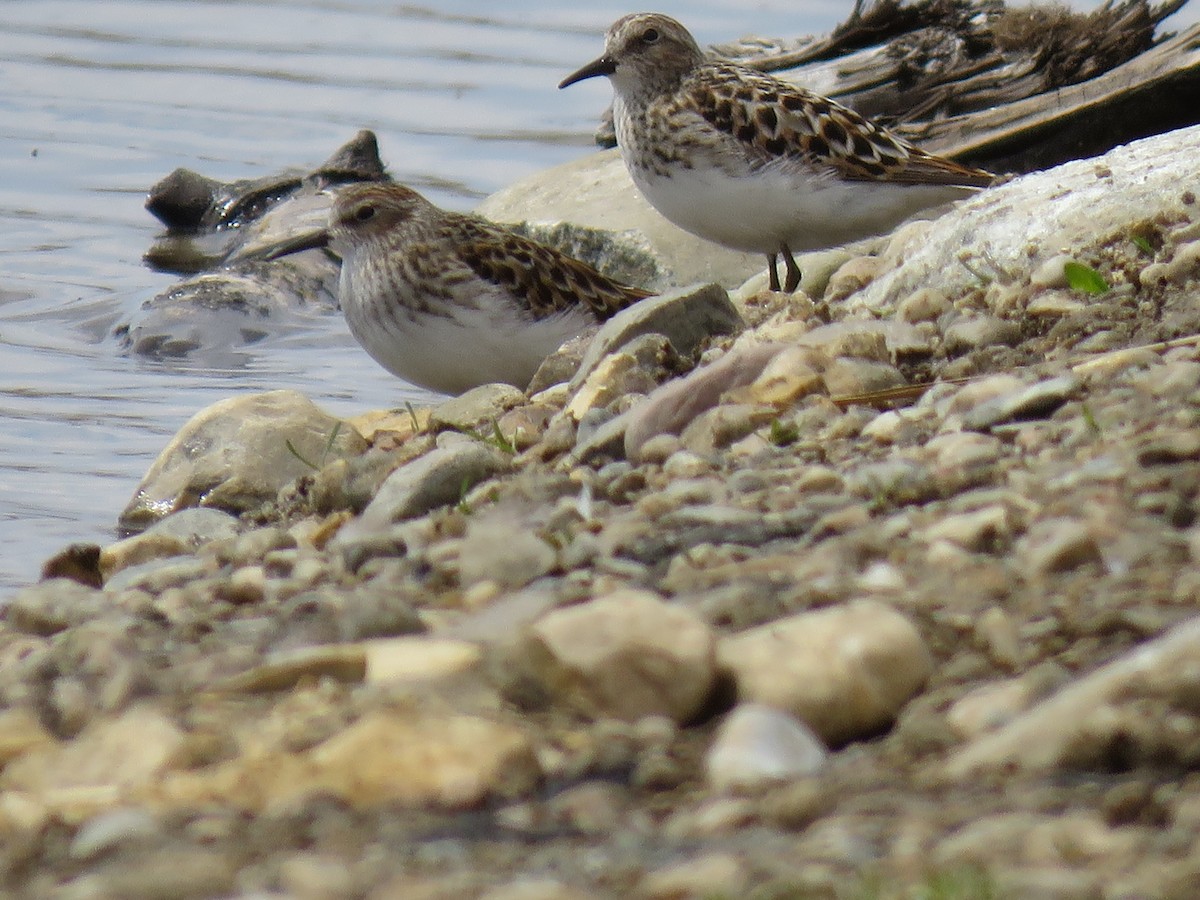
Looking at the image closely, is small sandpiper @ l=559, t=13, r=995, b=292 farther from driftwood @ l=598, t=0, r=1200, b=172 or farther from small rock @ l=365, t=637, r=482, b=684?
small rock @ l=365, t=637, r=482, b=684

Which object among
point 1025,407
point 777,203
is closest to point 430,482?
point 1025,407

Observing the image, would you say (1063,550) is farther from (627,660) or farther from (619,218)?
(619,218)

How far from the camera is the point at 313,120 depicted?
50.7 feet

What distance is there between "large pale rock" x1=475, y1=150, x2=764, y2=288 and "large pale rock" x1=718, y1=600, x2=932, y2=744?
6.64 metres

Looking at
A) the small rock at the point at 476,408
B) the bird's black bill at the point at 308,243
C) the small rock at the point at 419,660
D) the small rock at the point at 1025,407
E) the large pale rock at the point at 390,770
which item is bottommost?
the small rock at the point at 476,408

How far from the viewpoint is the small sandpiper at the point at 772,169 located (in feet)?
24.5

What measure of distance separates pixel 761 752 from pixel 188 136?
13.4 meters

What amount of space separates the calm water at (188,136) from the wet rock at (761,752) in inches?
218

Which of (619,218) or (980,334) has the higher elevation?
(980,334)

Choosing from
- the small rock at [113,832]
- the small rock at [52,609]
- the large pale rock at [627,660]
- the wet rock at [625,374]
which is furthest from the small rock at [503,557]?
the wet rock at [625,374]

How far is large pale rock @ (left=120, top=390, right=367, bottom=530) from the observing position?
615cm

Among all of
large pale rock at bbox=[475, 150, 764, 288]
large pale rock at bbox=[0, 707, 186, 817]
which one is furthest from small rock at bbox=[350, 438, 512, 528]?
large pale rock at bbox=[475, 150, 764, 288]

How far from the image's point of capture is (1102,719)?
2.56m

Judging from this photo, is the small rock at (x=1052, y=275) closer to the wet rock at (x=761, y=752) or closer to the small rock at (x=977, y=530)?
the small rock at (x=977, y=530)
